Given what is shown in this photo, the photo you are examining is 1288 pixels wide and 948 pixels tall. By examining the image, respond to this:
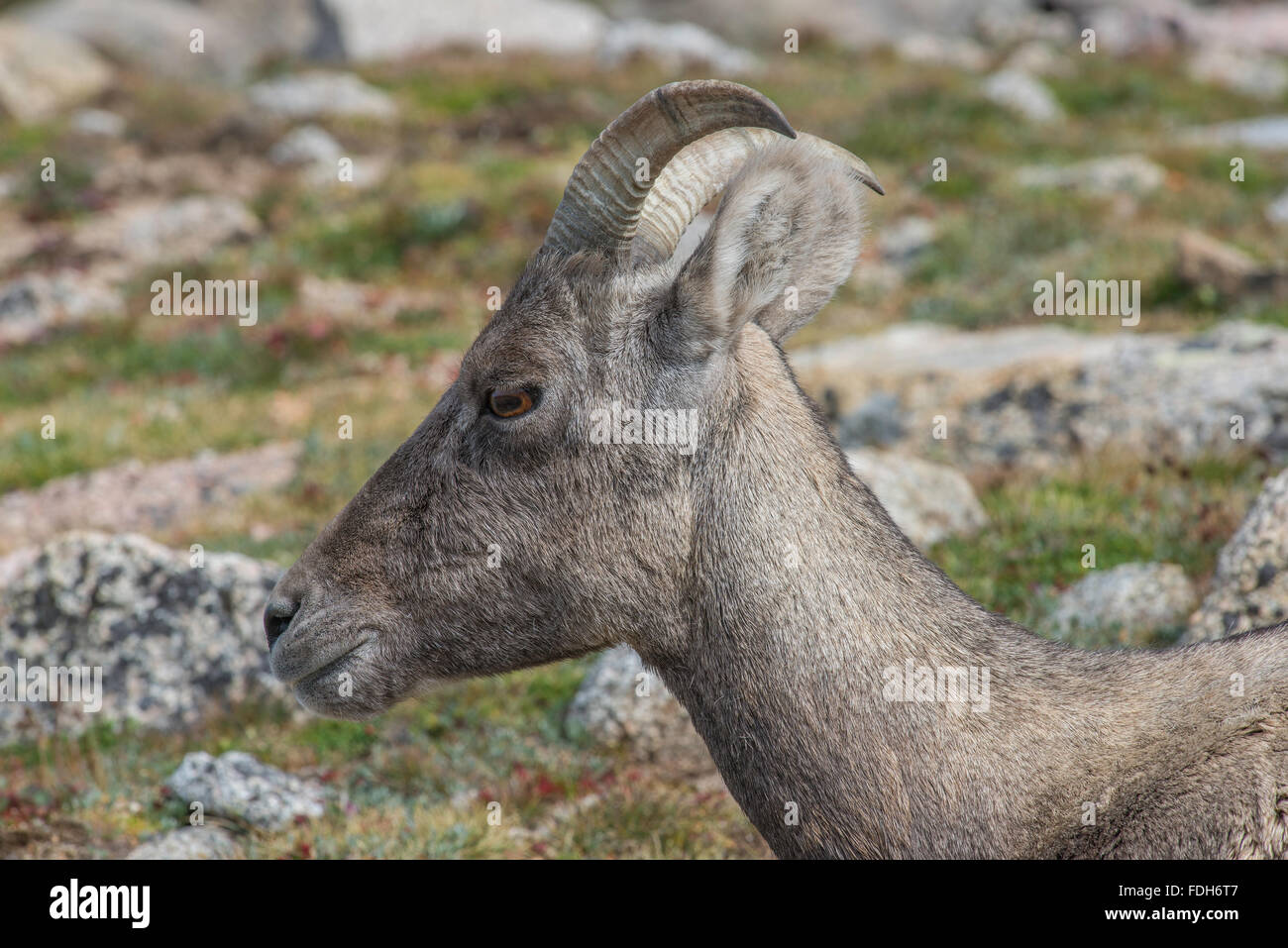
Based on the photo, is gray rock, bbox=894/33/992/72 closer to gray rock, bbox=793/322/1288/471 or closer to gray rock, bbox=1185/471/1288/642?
gray rock, bbox=793/322/1288/471

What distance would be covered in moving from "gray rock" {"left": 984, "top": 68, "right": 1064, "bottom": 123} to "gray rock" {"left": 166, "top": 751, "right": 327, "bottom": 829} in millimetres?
22557

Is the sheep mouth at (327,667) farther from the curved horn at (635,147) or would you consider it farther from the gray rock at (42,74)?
the gray rock at (42,74)

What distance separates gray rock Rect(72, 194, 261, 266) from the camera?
65.7 ft

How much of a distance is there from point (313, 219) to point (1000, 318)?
1164 centimetres

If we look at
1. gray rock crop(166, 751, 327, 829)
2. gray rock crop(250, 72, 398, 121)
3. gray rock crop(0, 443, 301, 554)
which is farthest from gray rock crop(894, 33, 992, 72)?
gray rock crop(166, 751, 327, 829)

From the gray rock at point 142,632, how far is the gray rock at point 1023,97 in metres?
21.7

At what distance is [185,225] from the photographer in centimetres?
2052

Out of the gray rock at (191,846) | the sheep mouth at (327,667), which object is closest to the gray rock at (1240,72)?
the gray rock at (191,846)

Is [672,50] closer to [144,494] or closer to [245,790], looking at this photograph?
[144,494]

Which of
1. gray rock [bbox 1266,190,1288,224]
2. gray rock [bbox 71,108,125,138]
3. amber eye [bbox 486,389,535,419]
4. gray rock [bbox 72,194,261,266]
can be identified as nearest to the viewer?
amber eye [bbox 486,389,535,419]

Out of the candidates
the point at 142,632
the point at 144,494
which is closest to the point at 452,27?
the point at 144,494

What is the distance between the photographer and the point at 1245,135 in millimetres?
23594
